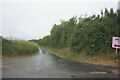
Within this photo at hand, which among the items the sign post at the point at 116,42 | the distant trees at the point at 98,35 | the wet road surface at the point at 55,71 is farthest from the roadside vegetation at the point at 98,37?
the wet road surface at the point at 55,71

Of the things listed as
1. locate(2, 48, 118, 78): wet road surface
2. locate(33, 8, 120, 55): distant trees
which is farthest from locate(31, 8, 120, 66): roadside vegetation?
locate(2, 48, 118, 78): wet road surface

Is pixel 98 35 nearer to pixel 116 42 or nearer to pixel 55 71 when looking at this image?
pixel 116 42

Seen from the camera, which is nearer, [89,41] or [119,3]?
[89,41]

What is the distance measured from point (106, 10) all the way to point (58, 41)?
1601cm

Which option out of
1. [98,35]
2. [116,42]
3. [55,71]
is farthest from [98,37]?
[55,71]

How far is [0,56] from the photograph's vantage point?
20.2m

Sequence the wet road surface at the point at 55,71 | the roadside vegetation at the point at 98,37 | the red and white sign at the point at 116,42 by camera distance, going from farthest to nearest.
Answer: the roadside vegetation at the point at 98,37
the red and white sign at the point at 116,42
the wet road surface at the point at 55,71

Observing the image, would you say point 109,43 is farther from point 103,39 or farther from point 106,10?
point 106,10

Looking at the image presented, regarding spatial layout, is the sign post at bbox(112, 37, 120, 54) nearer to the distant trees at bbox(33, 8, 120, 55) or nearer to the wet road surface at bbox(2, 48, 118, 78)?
the distant trees at bbox(33, 8, 120, 55)

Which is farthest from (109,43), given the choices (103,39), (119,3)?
(119,3)

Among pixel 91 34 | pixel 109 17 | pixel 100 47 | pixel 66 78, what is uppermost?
pixel 109 17

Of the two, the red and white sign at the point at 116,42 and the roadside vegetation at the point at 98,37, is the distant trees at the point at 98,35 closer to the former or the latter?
the roadside vegetation at the point at 98,37

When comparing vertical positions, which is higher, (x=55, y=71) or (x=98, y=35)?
(x=98, y=35)

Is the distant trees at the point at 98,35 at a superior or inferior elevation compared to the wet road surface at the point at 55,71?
superior
